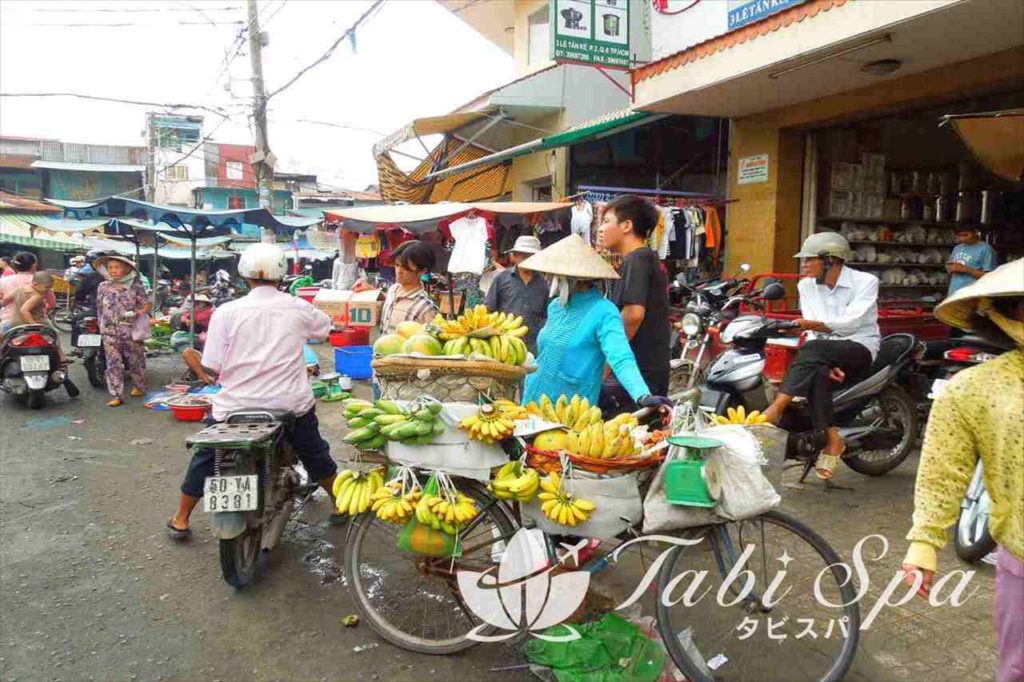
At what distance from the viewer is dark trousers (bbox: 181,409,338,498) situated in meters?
3.76

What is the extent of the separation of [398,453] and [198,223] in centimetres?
853

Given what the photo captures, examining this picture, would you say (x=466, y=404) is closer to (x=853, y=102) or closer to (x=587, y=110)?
(x=853, y=102)

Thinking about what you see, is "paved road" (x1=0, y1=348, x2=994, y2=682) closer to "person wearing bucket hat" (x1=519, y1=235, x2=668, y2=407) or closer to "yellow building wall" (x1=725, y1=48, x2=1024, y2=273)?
"person wearing bucket hat" (x1=519, y1=235, x2=668, y2=407)

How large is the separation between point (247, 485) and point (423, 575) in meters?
0.96

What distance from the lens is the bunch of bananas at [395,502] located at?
2768 mm

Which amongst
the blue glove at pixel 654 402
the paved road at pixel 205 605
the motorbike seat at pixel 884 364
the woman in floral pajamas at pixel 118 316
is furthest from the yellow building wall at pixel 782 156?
the woman in floral pajamas at pixel 118 316

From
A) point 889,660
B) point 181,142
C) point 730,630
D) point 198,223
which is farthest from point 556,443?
point 181,142

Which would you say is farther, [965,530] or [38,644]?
[965,530]

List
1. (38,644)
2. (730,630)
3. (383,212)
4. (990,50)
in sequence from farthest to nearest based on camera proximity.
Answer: (383,212), (990,50), (38,644), (730,630)

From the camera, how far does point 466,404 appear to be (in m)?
2.86

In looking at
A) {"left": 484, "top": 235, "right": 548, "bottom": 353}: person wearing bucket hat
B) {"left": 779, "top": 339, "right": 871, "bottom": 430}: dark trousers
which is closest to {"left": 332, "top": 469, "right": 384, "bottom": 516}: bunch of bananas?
{"left": 779, "top": 339, "right": 871, "bottom": 430}: dark trousers

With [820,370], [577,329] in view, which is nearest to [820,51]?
[820,370]

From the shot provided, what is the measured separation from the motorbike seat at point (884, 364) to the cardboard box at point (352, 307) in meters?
5.54

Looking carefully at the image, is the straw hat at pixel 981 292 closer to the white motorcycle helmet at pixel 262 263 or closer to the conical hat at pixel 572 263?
the conical hat at pixel 572 263
